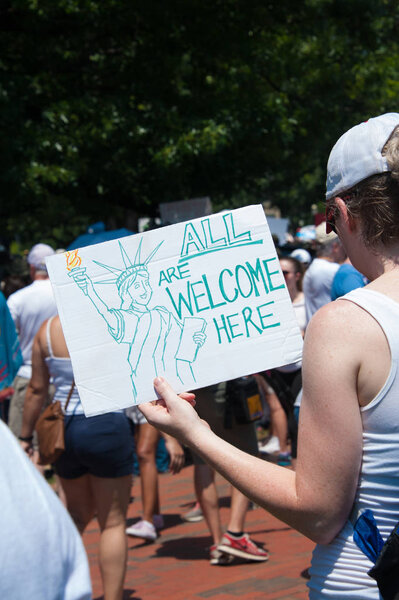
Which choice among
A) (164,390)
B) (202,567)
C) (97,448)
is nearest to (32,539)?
(164,390)

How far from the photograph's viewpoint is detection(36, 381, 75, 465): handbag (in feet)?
14.7

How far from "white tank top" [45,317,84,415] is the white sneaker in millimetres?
4633

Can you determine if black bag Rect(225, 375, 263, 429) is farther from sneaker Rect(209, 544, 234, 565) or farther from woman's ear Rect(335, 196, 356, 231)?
woman's ear Rect(335, 196, 356, 231)

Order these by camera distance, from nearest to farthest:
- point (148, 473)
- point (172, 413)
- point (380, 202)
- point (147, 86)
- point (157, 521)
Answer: point (380, 202)
point (172, 413)
point (148, 473)
point (157, 521)
point (147, 86)

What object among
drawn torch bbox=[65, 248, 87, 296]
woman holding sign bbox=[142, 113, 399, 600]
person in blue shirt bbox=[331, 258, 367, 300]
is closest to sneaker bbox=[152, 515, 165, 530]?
person in blue shirt bbox=[331, 258, 367, 300]

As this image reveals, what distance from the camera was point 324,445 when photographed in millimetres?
1717

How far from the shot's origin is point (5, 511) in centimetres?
111

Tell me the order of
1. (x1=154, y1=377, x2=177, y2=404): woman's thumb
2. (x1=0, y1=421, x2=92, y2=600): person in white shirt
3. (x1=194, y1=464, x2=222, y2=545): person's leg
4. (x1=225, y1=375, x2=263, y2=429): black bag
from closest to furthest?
(x1=0, y1=421, x2=92, y2=600): person in white shirt → (x1=154, y1=377, x2=177, y2=404): woman's thumb → (x1=225, y1=375, x2=263, y2=429): black bag → (x1=194, y1=464, x2=222, y2=545): person's leg

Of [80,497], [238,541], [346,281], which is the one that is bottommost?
[238,541]

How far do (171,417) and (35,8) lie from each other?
9206 mm

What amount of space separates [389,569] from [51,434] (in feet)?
9.98

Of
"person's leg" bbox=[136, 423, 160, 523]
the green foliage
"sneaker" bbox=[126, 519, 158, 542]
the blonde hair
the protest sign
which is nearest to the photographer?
the blonde hair

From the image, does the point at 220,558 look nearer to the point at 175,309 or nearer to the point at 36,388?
the point at 36,388

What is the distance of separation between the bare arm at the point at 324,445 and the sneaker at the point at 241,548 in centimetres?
379
